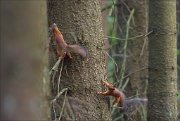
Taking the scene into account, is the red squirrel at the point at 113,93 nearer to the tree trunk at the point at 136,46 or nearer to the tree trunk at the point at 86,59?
the tree trunk at the point at 86,59

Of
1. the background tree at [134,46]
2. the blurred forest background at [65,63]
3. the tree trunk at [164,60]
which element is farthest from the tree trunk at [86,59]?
the background tree at [134,46]

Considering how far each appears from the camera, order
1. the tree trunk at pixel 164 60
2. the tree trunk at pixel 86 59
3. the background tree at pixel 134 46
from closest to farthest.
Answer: the tree trunk at pixel 86 59 < the tree trunk at pixel 164 60 < the background tree at pixel 134 46

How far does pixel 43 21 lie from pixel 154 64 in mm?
2949

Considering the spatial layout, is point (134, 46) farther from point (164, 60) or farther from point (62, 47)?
point (62, 47)

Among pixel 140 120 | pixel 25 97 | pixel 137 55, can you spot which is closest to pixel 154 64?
pixel 140 120

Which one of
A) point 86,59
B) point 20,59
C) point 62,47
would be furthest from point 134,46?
point 20,59

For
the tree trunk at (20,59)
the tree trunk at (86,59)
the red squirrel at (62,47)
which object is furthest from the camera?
the tree trunk at (86,59)

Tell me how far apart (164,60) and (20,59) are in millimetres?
3243

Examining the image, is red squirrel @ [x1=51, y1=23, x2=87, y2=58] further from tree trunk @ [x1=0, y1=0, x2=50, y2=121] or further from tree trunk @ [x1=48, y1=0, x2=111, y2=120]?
tree trunk @ [x1=0, y1=0, x2=50, y2=121]

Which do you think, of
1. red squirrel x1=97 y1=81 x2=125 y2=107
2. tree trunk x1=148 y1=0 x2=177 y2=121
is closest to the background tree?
tree trunk x1=148 y1=0 x2=177 y2=121

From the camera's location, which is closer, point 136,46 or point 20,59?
point 20,59

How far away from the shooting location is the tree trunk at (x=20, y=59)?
175 centimetres

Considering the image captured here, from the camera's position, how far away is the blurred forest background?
70.2 inches

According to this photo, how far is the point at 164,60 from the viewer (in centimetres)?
487
